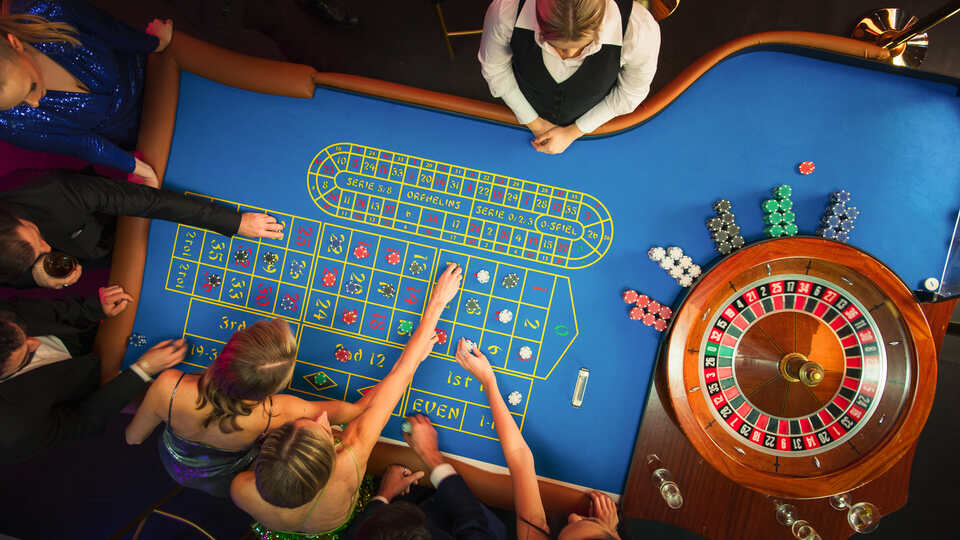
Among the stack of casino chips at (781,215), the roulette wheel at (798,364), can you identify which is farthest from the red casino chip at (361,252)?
the stack of casino chips at (781,215)

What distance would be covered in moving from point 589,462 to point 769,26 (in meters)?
3.35

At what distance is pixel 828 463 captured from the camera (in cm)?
252

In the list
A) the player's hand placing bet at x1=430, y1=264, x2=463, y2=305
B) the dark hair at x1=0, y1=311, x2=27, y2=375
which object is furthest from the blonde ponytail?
the player's hand placing bet at x1=430, y1=264, x2=463, y2=305

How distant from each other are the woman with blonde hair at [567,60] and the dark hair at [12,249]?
2.26 m

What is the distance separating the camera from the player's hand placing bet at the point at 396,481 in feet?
9.12

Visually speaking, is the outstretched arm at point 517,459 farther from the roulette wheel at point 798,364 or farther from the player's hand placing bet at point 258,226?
the player's hand placing bet at point 258,226

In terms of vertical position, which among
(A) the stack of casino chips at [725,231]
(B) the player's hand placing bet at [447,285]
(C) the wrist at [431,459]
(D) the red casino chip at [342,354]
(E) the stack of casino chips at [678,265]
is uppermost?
(A) the stack of casino chips at [725,231]

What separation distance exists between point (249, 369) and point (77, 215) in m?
1.40

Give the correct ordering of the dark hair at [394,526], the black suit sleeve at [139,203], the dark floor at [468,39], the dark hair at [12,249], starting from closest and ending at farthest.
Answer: the dark hair at [394,526] < the dark hair at [12,249] < the black suit sleeve at [139,203] < the dark floor at [468,39]

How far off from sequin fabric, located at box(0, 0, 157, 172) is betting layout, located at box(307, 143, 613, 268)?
113 centimetres

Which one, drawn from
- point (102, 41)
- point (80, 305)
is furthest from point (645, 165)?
point (80, 305)

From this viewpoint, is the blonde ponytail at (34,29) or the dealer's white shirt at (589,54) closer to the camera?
the dealer's white shirt at (589,54)

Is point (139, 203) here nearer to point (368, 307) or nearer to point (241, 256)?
point (241, 256)

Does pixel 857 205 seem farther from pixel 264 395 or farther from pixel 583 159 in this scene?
pixel 264 395
